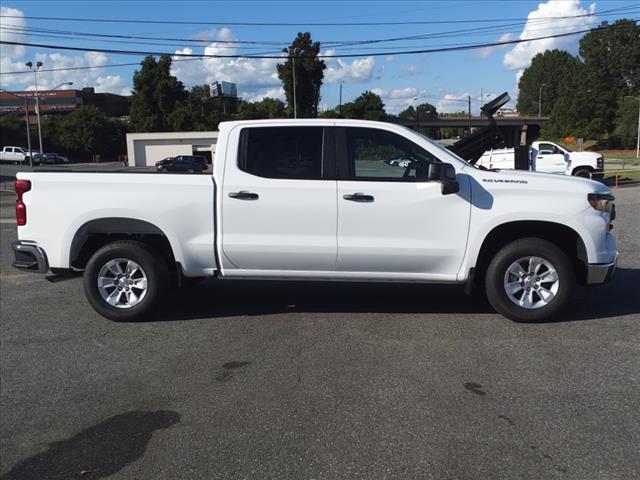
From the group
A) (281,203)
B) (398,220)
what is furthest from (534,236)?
(281,203)

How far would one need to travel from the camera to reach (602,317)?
5.96 meters

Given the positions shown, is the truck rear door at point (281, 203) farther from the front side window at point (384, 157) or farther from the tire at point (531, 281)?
the tire at point (531, 281)

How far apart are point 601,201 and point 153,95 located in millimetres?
85514

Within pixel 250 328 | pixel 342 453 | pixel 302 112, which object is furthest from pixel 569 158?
pixel 302 112

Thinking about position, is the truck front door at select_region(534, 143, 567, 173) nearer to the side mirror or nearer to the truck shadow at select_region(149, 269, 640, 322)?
the truck shadow at select_region(149, 269, 640, 322)

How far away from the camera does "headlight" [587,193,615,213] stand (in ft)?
18.4

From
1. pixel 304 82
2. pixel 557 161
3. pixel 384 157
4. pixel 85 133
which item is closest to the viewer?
pixel 384 157

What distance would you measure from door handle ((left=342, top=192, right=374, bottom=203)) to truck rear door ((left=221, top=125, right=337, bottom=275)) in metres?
0.14

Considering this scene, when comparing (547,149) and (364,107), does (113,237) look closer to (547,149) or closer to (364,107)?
(547,149)

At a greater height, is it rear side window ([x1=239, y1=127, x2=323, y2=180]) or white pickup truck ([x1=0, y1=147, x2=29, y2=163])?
white pickup truck ([x1=0, y1=147, x2=29, y2=163])

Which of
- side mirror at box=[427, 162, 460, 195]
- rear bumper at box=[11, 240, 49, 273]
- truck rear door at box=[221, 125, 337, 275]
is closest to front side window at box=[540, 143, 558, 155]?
side mirror at box=[427, 162, 460, 195]

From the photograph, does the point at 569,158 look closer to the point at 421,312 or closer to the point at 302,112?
the point at 421,312

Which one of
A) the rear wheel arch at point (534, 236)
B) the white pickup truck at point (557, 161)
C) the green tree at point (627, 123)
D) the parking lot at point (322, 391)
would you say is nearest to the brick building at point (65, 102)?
the green tree at point (627, 123)

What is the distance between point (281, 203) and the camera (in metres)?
5.70
